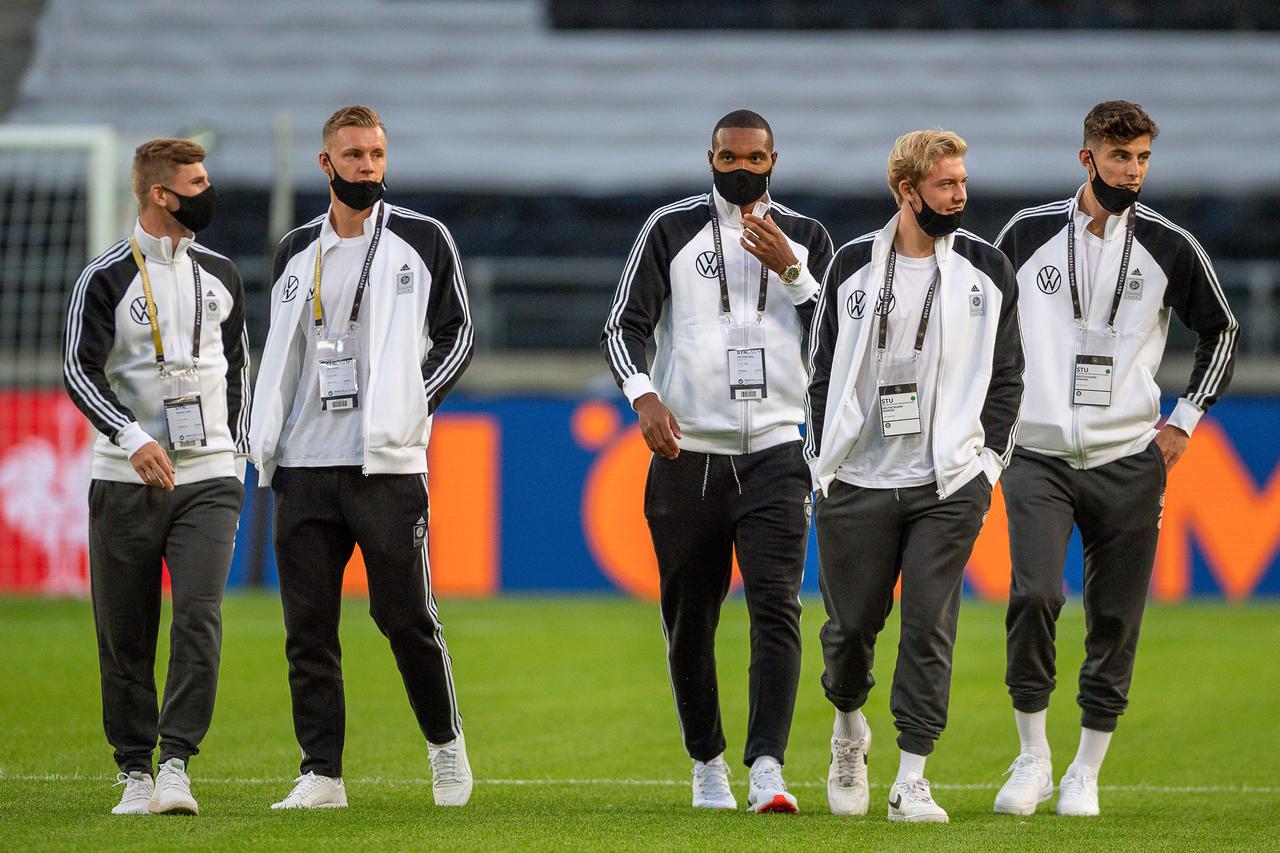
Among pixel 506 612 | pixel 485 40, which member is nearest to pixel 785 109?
pixel 485 40

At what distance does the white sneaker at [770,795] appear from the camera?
5103 millimetres

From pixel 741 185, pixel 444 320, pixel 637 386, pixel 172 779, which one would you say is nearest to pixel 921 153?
pixel 741 185

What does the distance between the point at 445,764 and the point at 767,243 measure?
5.73 ft

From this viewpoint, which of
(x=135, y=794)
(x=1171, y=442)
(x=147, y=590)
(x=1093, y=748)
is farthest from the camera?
(x=1171, y=442)

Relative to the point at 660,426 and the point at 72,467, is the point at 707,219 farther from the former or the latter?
the point at 72,467

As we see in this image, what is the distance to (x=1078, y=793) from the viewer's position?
539 cm

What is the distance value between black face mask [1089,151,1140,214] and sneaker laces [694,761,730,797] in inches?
79.0

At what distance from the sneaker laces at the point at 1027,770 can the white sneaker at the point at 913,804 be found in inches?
18.4

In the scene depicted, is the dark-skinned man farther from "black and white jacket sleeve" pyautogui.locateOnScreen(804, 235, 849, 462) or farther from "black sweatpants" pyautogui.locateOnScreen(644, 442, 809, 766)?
"black and white jacket sleeve" pyautogui.locateOnScreen(804, 235, 849, 462)

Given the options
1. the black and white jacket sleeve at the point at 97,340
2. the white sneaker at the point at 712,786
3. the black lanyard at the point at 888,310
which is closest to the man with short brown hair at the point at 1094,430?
the black lanyard at the point at 888,310

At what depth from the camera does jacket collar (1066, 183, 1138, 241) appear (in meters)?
5.54

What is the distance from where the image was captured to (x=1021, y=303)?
5.58 m

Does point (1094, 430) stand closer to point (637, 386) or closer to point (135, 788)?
point (637, 386)

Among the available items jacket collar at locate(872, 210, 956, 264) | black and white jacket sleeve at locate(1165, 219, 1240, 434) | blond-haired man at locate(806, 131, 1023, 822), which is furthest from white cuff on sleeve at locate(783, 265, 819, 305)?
black and white jacket sleeve at locate(1165, 219, 1240, 434)
